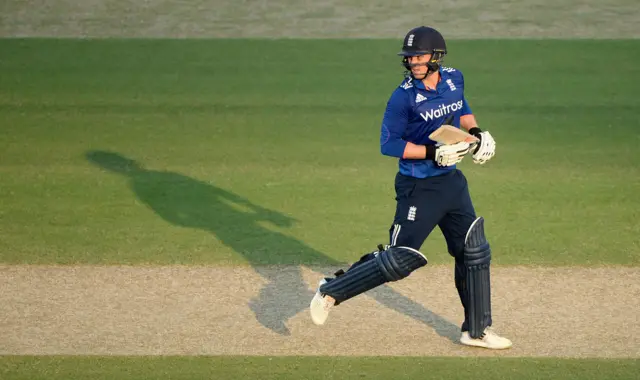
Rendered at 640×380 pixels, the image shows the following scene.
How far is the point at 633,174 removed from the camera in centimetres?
1188

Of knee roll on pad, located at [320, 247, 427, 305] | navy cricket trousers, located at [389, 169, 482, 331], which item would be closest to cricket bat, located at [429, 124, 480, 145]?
navy cricket trousers, located at [389, 169, 482, 331]

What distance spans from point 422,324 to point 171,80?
29.3 ft

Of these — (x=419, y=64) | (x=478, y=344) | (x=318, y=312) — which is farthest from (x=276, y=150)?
(x=478, y=344)

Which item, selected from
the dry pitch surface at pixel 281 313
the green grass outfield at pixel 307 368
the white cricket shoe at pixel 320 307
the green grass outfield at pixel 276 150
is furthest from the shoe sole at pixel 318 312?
the green grass outfield at pixel 276 150

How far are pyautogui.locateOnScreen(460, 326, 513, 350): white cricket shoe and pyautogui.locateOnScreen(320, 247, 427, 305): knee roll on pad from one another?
635mm

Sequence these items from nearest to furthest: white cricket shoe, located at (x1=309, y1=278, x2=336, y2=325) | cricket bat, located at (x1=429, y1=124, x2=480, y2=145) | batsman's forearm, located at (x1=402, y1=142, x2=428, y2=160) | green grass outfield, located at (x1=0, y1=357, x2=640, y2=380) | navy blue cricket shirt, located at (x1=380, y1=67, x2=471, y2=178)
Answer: green grass outfield, located at (x1=0, y1=357, x2=640, y2=380) < cricket bat, located at (x1=429, y1=124, x2=480, y2=145) < batsman's forearm, located at (x1=402, y1=142, x2=428, y2=160) < navy blue cricket shirt, located at (x1=380, y1=67, x2=471, y2=178) < white cricket shoe, located at (x1=309, y1=278, x2=336, y2=325)

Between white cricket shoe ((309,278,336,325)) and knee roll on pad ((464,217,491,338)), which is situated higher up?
knee roll on pad ((464,217,491,338))

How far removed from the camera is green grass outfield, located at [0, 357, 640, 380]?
7.11 m

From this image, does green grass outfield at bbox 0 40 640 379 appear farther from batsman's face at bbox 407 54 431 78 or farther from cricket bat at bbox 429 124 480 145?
batsman's face at bbox 407 54 431 78

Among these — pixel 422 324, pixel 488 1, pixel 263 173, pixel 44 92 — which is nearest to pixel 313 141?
pixel 263 173

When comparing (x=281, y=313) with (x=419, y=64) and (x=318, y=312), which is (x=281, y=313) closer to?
(x=318, y=312)

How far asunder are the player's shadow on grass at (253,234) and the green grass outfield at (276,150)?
Result: 31 millimetres

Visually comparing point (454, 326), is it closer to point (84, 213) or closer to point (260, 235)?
point (260, 235)

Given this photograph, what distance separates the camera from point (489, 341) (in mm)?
7609
